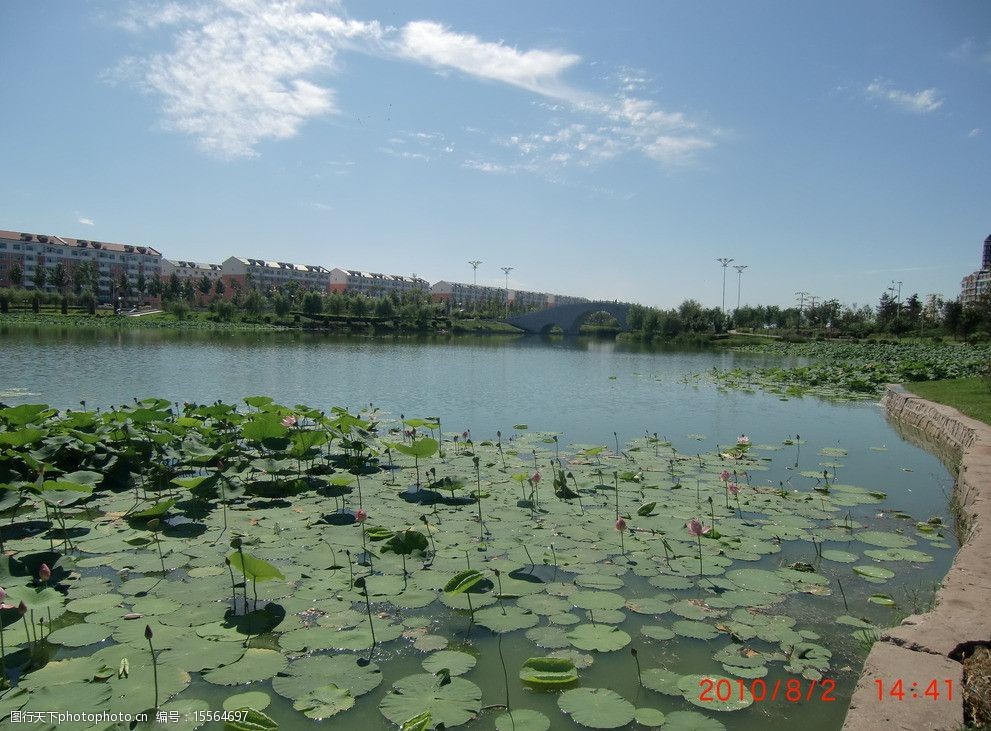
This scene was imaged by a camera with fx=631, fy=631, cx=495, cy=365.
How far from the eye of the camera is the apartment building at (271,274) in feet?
359

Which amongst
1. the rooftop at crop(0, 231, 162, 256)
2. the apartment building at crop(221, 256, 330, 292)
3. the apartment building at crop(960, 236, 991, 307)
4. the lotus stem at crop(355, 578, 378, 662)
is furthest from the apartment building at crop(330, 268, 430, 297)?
the lotus stem at crop(355, 578, 378, 662)

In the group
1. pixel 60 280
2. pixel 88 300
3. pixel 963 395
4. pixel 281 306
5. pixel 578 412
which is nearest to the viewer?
pixel 578 412

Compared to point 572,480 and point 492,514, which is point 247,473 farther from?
point 572,480

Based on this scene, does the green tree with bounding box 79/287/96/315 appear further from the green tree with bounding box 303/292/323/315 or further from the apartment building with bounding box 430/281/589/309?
the apartment building with bounding box 430/281/589/309

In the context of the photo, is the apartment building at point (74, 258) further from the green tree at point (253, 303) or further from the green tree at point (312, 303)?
the green tree at point (312, 303)

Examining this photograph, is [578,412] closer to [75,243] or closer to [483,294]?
[75,243]

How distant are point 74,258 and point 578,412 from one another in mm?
96968

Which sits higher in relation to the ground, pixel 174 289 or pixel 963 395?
pixel 174 289

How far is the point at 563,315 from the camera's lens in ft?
272

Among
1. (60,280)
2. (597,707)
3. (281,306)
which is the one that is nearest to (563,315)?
(281,306)

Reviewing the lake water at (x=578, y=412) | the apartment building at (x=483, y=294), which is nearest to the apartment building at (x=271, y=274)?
the apartment building at (x=483, y=294)

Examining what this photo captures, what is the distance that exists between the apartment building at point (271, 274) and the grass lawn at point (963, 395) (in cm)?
10166

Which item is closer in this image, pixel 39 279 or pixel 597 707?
pixel 597 707

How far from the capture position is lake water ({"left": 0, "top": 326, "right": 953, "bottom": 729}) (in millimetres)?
2818
